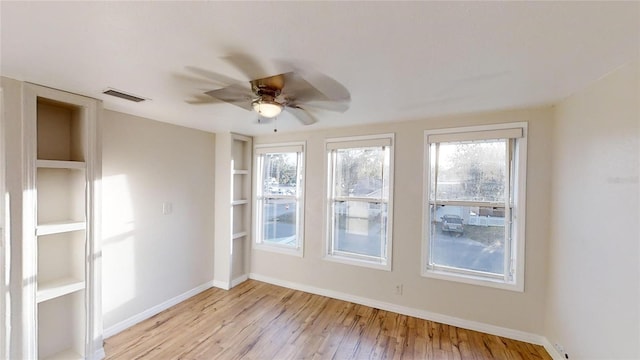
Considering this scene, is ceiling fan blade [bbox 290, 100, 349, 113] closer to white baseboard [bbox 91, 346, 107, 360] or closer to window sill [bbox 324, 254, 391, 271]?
window sill [bbox 324, 254, 391, 271]

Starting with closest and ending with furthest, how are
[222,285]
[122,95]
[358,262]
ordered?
[122,95] < [358,262] < [222,285]

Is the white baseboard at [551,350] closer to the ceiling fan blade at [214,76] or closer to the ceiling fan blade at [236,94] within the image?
the ceiling fan blade at [236,94]

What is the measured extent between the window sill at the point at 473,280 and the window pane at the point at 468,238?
100 mm

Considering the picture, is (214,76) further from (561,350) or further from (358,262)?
(561,350)

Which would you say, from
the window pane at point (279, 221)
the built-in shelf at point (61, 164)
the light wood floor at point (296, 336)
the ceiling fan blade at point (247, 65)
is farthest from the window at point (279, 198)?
the built-in shelf at point (61, 164)

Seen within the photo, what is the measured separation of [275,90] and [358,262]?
247 cm

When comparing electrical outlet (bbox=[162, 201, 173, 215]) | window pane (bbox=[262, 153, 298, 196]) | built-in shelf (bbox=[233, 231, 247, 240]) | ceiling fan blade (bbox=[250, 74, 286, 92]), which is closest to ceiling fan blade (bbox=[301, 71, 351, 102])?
ceiling fan blade (bbox=[250, 74, 286, 92])

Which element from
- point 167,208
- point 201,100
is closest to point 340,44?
point 201,100

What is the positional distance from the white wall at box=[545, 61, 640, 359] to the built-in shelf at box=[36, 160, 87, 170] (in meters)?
3.88

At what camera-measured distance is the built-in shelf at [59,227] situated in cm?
201

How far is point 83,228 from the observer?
2.23 m

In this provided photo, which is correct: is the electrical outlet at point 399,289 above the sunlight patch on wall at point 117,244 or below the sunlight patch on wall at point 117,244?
below

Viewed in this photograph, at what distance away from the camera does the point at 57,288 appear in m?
2.11

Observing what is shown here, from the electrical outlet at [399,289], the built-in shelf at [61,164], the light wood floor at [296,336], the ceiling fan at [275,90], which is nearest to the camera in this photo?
the ceiling fan at [275,90]
